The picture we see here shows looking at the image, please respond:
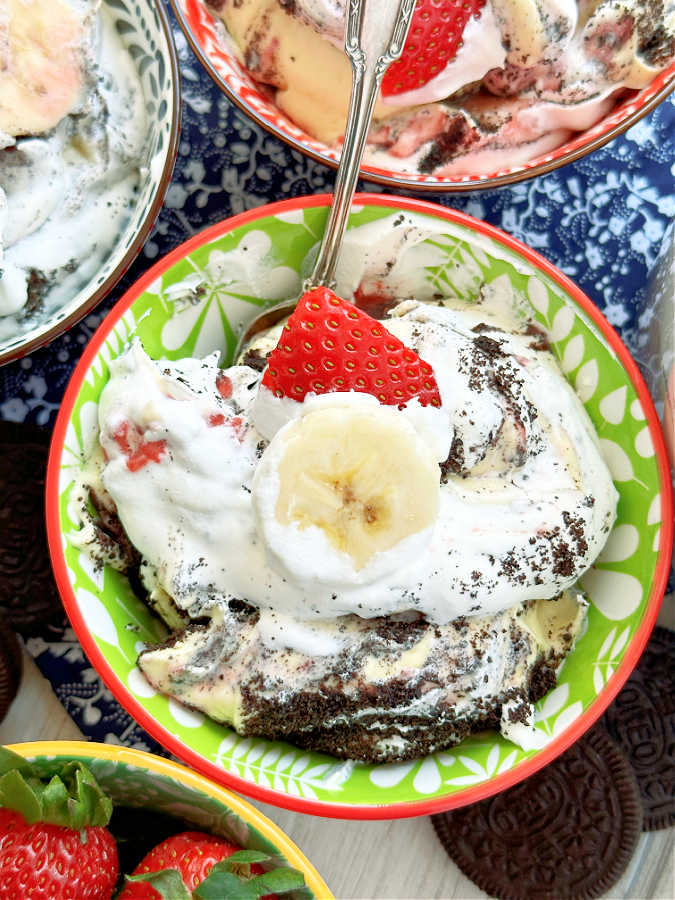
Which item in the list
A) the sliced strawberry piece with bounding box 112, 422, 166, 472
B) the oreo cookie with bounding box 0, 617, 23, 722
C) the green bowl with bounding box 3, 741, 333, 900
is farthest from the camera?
the oreo cookie with bounding box 0, 617, 23, 722

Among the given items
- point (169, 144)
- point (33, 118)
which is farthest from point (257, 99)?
point (33, 118)

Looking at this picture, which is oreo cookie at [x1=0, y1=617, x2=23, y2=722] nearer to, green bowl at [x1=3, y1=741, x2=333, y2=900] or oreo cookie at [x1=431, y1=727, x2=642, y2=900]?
green bowl at [x1=3, y1=741, x2=333, y2=900]

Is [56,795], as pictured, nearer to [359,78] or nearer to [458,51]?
[359,78]

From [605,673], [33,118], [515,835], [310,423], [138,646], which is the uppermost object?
[33,118]

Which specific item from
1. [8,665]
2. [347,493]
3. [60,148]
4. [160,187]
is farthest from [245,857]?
[60,148]

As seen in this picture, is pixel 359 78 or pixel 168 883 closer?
pixel 168 883

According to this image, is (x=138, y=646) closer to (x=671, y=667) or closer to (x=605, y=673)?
(x=605, y=673)

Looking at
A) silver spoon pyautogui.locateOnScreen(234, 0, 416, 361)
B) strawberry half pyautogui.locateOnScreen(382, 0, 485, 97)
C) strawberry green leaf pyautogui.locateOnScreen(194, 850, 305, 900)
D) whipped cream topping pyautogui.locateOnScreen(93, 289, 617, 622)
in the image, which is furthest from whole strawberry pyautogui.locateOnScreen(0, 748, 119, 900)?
strawberry half pyautogui.locateOnScreen(382, 0, 485, 97)
